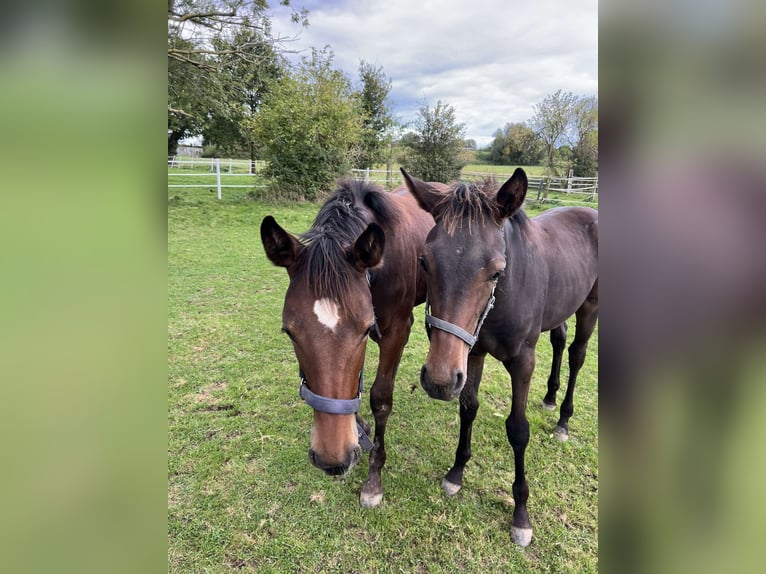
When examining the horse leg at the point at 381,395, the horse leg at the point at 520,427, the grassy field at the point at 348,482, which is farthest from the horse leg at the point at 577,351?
the horse leg at the point at 381,395

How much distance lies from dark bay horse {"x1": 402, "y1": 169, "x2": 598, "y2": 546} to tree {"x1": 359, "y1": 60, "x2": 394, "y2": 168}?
16297 mm

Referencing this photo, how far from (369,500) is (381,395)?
0.73 meters

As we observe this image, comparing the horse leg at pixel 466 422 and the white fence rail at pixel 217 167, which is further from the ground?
the white fence rail at pixel 217 167

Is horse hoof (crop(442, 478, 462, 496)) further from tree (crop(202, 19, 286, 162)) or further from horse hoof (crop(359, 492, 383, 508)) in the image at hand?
tree (crop(202, 19, 286, 162))

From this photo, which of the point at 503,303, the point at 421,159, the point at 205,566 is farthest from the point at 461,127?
the point at 205,566

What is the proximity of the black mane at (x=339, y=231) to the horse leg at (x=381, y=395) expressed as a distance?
80 centimetres

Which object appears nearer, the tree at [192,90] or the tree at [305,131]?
the tree at [192,90]

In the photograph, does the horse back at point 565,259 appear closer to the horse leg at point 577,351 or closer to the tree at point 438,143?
the horse leg at point 577,351

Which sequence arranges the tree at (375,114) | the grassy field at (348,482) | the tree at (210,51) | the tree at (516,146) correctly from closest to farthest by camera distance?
the grassy field at (348,482) → the tree at (516,146) → the tree at (210,51) → the tree at (375,114)

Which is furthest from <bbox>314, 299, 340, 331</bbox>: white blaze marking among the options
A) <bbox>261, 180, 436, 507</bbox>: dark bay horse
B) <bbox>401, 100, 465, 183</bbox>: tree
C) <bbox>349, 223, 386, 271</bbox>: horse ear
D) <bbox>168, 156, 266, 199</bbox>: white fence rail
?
<bbox>401, 100, 465, 183</bbox>: tree

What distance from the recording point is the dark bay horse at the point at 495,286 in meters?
1.87
